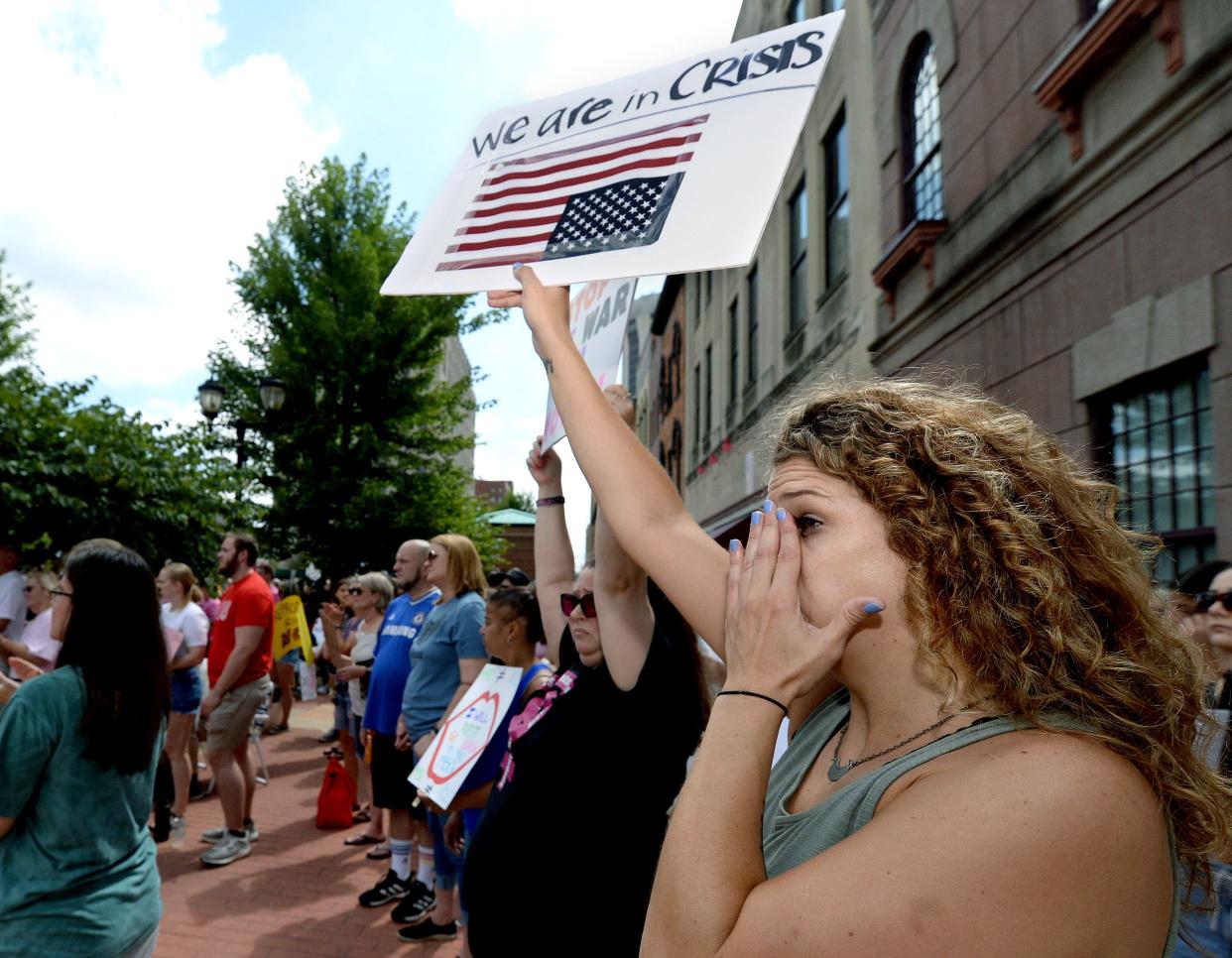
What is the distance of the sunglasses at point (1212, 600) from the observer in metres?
3.10

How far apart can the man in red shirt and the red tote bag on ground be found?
2.11 feet

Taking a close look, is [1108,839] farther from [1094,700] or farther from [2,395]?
[2,395]

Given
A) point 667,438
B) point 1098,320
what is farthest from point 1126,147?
point 667,438

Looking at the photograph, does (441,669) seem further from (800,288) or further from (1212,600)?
(800,288)

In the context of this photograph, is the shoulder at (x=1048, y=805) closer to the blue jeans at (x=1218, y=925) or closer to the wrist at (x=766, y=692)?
the wrist at (x=766, y=692)

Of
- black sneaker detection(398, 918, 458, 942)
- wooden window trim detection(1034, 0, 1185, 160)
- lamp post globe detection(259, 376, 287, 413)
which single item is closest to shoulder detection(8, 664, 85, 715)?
black sneaker detection(398, 918, 458, 942)

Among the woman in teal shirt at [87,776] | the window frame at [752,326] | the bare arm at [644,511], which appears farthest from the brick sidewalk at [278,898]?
the window frame at [752,326]

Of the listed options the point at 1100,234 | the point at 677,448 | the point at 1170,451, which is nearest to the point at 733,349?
the point at 677,448

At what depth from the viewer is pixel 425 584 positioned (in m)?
5.93

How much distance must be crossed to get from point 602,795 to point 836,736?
1.08 metres

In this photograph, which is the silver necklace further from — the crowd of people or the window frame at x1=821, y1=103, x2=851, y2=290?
the window frame at x1=821, y1=103, x2=851, y2=290

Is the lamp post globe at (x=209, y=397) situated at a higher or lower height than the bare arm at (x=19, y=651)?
higher

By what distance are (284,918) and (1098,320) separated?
6.33 m

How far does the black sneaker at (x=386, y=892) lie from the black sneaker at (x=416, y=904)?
0.64ft
